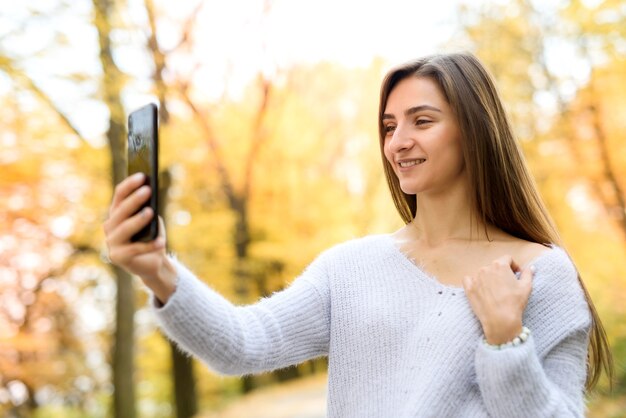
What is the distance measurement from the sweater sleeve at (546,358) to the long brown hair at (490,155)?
12 centimetres

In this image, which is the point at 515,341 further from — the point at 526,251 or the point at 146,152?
the point at 146,152

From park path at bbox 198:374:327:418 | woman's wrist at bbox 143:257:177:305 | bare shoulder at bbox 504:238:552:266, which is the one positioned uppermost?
woman's wrist at bbox 143:257:177:305

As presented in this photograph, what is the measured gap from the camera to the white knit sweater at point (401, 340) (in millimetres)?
1641

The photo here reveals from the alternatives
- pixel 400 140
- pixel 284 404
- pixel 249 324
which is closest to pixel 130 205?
pixel 249 324

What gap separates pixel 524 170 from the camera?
2.04 m

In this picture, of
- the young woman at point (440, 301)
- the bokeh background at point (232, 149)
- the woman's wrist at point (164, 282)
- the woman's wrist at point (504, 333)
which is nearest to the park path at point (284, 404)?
the bokeh background at point (232, 149)

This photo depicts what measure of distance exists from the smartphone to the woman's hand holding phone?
0.01m

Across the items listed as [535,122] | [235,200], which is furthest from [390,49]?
[535,122]

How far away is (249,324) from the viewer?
5.67 feet

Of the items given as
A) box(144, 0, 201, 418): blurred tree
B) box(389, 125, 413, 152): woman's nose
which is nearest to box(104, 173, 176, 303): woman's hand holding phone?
box(389, 125, 413, 152): woman's nose

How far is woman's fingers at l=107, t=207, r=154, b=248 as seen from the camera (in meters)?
1.28

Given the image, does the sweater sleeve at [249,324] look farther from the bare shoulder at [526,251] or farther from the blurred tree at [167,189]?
the blurred tree at [167,189]

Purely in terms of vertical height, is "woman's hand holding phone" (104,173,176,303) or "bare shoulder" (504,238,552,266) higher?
"woman's hand holding phone" (104,173,176,303)

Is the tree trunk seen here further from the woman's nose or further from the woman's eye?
the woman's nose
